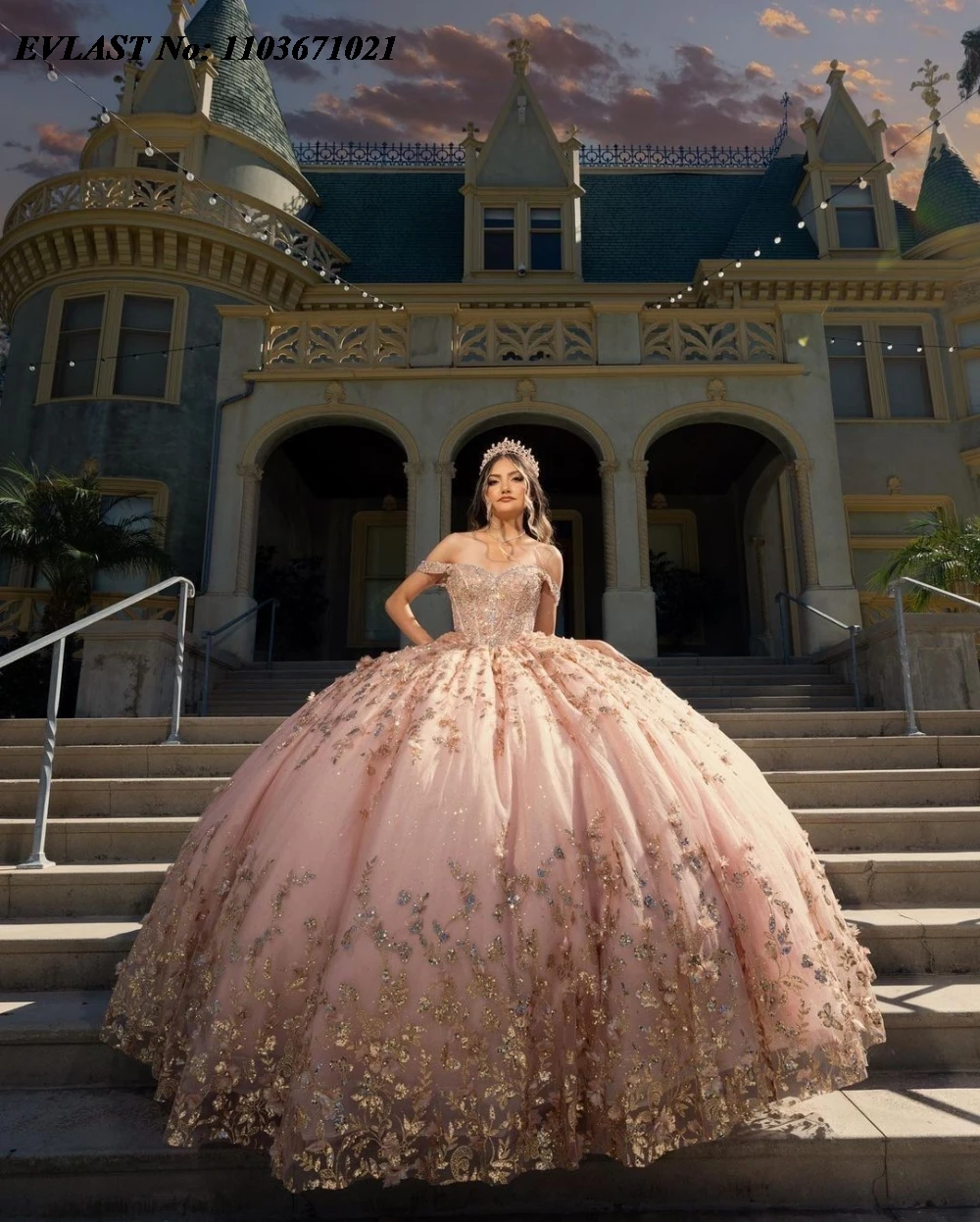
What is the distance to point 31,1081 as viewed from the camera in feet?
8.40

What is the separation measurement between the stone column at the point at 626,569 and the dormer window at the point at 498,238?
756cm

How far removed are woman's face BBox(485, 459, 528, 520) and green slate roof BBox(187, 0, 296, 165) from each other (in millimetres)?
15908

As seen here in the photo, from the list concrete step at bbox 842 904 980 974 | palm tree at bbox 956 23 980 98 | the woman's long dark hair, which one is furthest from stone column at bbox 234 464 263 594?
palm tree at bbox 956 23 980 98

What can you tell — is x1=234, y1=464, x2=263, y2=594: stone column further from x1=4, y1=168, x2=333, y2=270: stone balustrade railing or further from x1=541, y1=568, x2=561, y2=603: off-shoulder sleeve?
x1=541, y1=568, x2=561, y2=603: off-shoulder sleeve

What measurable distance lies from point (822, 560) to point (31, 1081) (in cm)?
971

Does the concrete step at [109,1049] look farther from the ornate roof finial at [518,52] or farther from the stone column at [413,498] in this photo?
the ornate roof finial at [518,52]

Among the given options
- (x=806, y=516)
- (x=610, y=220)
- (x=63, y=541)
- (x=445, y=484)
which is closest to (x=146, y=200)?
(x=63, y=541)

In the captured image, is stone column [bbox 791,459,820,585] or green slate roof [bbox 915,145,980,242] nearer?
stone column [bbox 791,459,820,585]

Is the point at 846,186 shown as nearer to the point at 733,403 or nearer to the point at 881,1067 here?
the point at 733,403

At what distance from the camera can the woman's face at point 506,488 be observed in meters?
3.43

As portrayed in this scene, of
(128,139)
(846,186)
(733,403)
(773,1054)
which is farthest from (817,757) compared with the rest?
(128,139)

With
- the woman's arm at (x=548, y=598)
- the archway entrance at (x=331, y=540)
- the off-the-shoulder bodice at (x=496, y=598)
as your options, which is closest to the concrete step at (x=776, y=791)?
the woman's arm at (x=548, y=598)

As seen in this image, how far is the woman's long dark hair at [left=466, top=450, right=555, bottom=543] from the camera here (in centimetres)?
347

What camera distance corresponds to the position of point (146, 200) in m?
13.8
